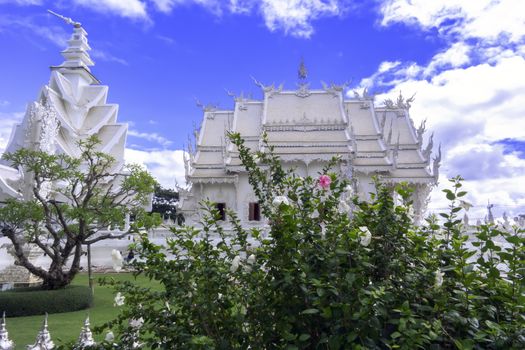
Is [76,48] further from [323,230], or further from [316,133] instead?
[323,230]

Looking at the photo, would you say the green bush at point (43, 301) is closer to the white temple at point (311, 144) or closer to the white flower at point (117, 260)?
the white flower at point (117, 260)

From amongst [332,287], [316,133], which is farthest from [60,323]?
[316,133]

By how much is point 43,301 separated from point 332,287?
8.42m

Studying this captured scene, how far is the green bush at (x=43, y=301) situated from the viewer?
8.29 m

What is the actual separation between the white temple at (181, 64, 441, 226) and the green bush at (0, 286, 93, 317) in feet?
38.6

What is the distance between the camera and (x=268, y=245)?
8.20 ft

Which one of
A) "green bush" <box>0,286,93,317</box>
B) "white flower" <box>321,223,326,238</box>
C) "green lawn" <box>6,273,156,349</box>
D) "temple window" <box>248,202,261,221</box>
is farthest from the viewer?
"temple window" <box>248,202,261,221</box>

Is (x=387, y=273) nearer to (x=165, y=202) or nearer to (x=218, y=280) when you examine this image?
(x=218, y=280)

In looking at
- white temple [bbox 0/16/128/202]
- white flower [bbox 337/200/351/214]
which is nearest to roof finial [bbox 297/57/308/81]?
white temple [bbox 0/16/128/202]

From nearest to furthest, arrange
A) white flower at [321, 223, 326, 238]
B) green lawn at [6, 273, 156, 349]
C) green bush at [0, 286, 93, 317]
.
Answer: white flower at [321, 223, 326, 238]
green lawn at [6, 273, 156, 349]
green bush at [0, 286, 93, 317]

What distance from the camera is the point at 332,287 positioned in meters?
2.06

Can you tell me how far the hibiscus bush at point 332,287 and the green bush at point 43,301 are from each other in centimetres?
718

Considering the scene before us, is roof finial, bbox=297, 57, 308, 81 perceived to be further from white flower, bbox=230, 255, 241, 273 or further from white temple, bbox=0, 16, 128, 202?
white flower, bbox=230, 255, 241, 273

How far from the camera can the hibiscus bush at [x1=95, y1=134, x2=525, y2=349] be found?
205 cm
